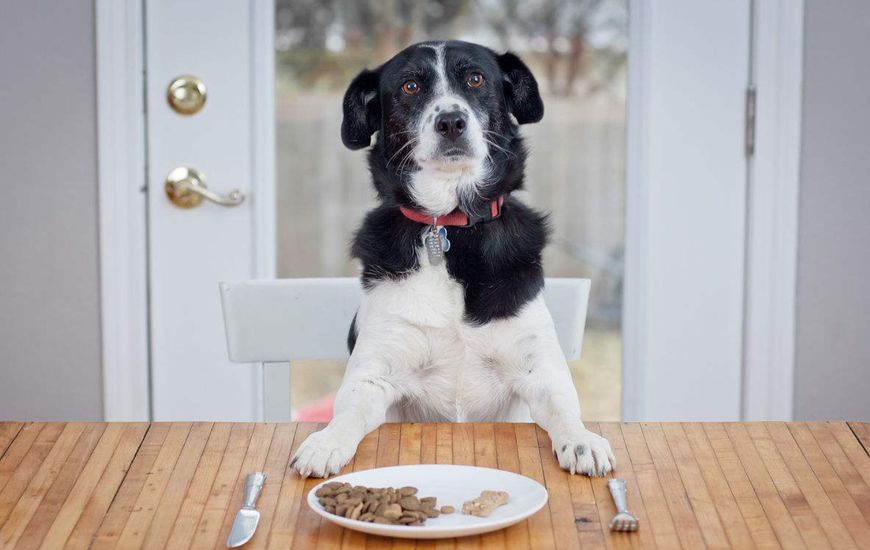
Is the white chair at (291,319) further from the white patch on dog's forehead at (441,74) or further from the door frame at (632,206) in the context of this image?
the door frame at (632,206)

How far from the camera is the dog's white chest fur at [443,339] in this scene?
1.61 meters

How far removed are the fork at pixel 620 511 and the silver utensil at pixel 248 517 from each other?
1.13 ft

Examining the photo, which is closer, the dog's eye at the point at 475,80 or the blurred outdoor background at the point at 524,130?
the dog's eye at the point at 475,80

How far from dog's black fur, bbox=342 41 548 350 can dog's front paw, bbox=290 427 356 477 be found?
46cm

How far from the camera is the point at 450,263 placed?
5.31 feet

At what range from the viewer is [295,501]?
1031 mm

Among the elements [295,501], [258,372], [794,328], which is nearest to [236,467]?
[295,501]

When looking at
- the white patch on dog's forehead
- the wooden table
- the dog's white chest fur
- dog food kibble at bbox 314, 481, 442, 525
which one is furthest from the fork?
the white patch on dog's forehead

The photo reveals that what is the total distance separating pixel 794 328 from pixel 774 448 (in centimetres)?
130

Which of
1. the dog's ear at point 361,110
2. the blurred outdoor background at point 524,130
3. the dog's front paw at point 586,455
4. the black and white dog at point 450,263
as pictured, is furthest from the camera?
the blurred outdoor background at point 524,130

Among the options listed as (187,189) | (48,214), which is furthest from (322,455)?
(48,214)

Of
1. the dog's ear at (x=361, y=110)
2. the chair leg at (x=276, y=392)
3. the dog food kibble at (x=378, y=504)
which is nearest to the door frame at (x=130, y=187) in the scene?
the dog's ear at (x=361, y=110)

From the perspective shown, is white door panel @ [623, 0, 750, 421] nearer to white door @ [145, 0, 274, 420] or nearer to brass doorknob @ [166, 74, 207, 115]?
white door @ [145, 0, 274, 420]

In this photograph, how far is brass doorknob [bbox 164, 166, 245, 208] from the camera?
7.63ft
